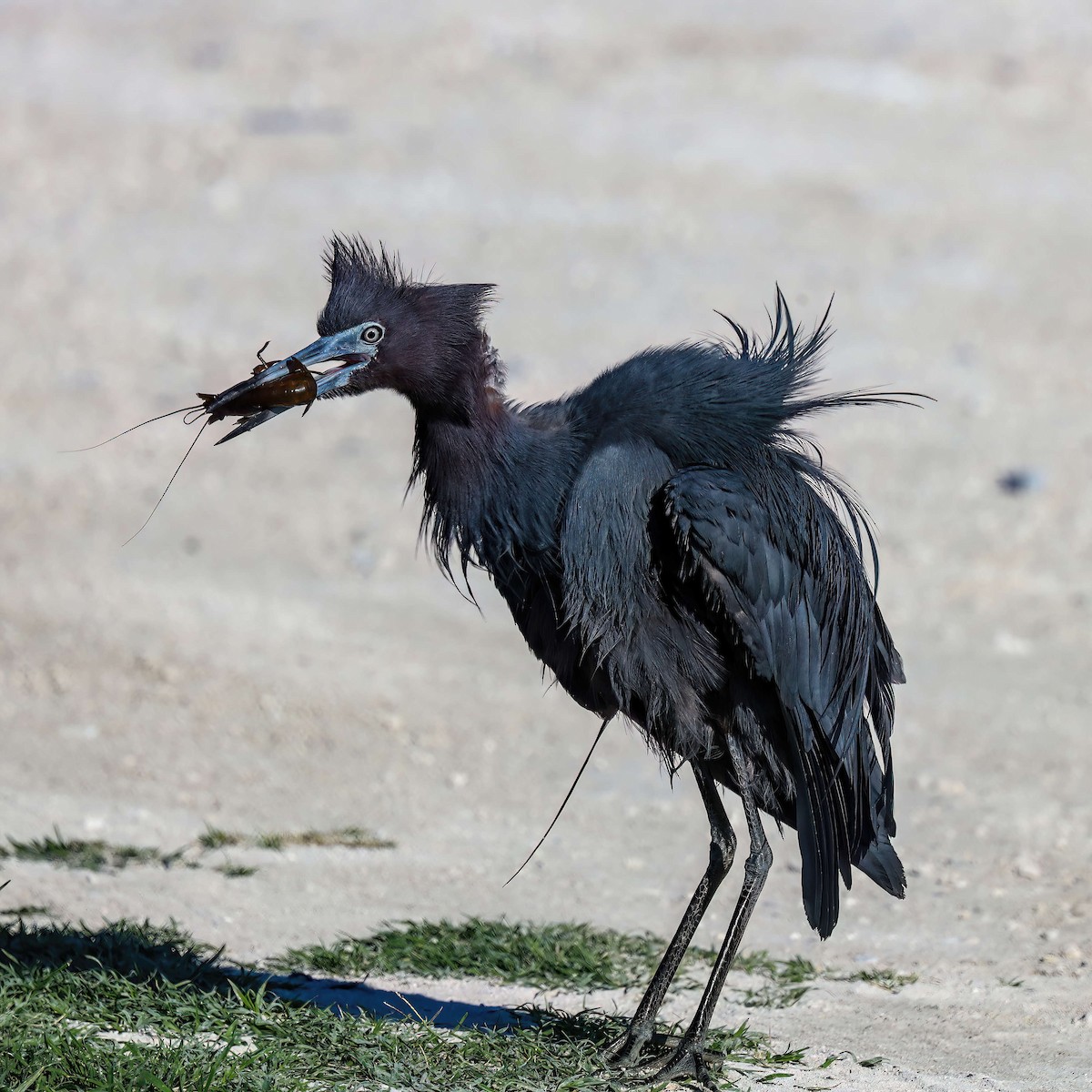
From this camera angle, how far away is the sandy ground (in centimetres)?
655

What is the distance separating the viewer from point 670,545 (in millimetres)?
4336

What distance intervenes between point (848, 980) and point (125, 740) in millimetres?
4125

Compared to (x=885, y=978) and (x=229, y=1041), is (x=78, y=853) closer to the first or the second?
(x=229, y=1041)

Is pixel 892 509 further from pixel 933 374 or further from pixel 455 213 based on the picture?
pixel 455 213

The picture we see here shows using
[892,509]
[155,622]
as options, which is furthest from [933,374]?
[155,622]

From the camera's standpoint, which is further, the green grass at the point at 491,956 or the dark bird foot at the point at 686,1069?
the green grass at the point at 491,956

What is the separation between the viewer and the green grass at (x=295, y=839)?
692 centimetres

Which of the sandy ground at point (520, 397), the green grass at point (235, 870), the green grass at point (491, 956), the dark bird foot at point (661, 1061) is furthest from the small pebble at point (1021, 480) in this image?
the dark bird foot at point (661, 1061)

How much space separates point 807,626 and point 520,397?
815 cm

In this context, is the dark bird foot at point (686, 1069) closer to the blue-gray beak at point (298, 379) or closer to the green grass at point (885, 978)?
the green grass at point (885, 978)

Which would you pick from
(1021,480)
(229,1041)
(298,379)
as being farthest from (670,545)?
(1021,480)

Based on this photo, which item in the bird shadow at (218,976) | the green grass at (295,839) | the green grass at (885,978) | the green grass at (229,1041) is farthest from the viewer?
the green grass at (295,839)

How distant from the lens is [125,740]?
323 inches

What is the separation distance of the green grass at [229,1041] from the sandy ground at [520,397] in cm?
60
